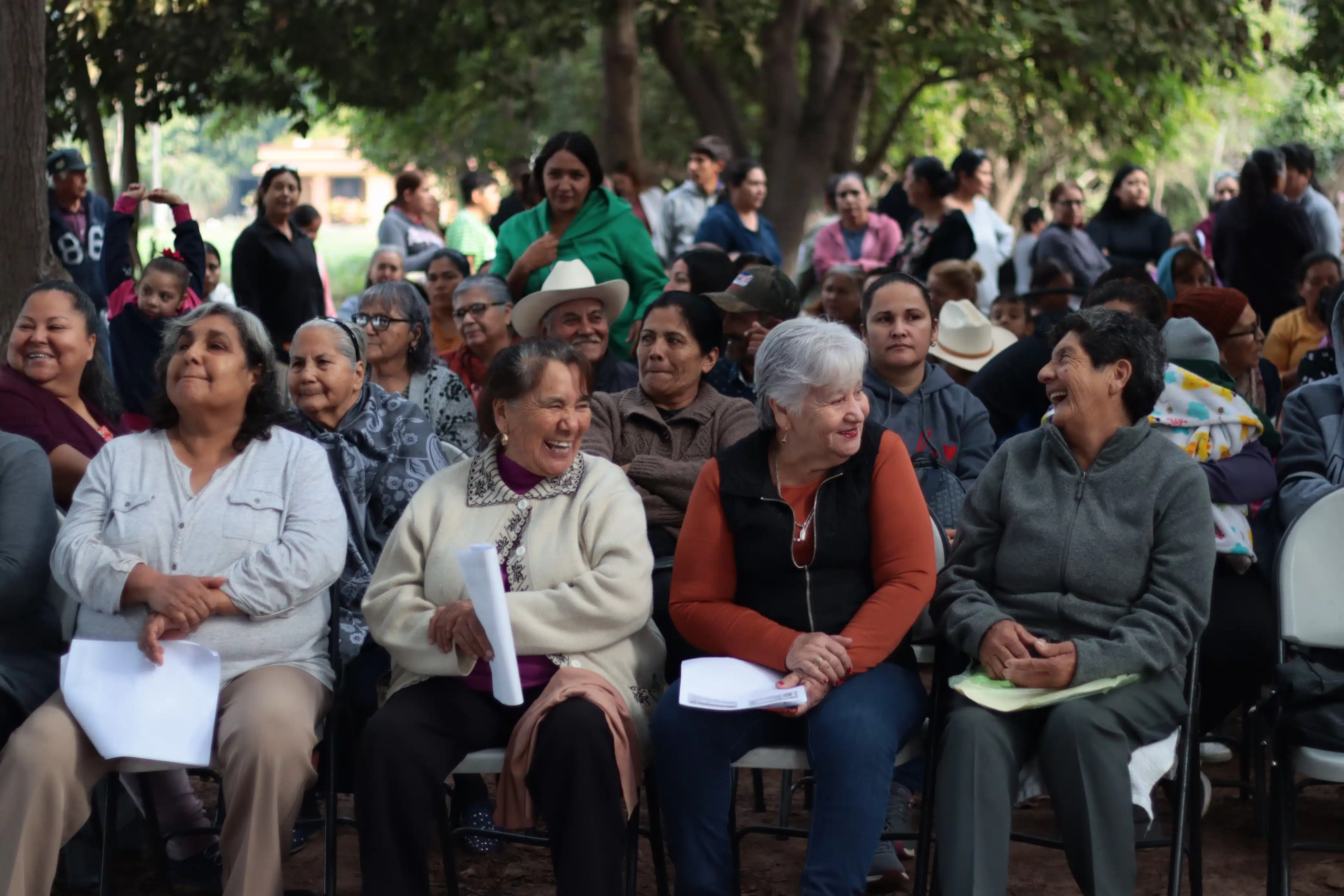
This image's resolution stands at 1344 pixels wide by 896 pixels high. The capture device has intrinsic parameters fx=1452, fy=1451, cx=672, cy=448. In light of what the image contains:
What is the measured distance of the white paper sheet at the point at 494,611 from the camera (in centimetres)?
336

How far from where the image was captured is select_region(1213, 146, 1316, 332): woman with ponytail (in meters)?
9.28

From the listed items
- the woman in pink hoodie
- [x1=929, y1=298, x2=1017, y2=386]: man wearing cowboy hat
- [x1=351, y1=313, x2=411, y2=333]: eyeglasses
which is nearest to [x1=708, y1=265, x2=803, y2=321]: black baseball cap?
[x1=929, y1=298, x2=1017, y2=386]: man wearing cowboy hat

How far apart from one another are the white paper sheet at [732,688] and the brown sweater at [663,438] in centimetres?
86

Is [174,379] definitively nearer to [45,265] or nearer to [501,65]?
[45,265]

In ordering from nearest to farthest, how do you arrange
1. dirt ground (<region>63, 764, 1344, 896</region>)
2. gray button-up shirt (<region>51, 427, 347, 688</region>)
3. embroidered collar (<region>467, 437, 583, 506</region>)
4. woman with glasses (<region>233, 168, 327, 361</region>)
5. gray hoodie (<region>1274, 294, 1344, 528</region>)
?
1. gray button-up shirt (<region>51, 427, 347, 688</region>)
2. embroidered collar (<region>467, 437, 583, 506</region>)
3. dirt ground (<region>63, 764, 1344, 896</region>)
4. gray hoodie (<region>1274, 294, 1344, 528</region>)
5. woman with glasses (<region>233, 168, 327, 361</region>)

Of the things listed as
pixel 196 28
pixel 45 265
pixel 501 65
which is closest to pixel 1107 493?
pixel 45 265

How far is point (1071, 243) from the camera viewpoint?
9.95 metres

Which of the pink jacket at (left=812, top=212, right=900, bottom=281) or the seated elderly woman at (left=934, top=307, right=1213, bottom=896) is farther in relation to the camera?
the pink jacket at (left=812, top=212, right=900, bottom=281)

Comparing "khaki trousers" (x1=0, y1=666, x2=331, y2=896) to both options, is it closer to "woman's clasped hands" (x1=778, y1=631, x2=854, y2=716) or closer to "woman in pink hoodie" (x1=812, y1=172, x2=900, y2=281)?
"woman's clasped hands" (x1=778, y1=631, x2=854, y2=716)

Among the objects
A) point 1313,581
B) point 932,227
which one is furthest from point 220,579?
point 932,227

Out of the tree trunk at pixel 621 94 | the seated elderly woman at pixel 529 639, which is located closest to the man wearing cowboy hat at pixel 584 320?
the seated elderly woman at pixel 529 639

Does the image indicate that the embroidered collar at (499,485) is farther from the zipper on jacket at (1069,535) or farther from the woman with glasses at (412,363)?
the woman with glasses at (412,363)

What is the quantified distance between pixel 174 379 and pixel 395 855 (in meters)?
1.46

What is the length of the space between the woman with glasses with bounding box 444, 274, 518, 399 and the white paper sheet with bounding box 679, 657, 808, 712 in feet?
8.89
